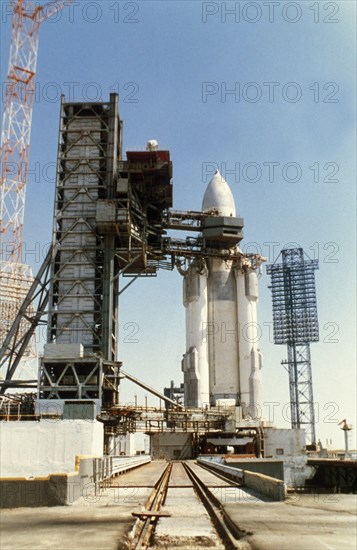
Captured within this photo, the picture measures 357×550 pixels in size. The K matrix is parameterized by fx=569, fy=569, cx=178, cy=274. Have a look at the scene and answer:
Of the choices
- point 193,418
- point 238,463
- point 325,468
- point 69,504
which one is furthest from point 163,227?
point 69,504

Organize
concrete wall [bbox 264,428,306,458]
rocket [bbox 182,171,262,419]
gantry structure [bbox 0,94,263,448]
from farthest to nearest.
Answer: rocket [bbox 182,171,262,419], concrete wall [bbox 264,428,306,458], gantry structure [bbox 0,94,263,448]

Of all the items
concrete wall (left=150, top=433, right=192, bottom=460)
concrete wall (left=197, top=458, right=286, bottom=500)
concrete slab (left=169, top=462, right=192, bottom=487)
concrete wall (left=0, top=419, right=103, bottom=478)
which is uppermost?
concrete wall (left=0, top=419, right=103, bottom=478)

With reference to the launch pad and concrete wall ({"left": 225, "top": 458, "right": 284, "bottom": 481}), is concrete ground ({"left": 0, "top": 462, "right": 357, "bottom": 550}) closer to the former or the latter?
concrete wall ({"left": 225, "top": 458, "right": 284, "bottom": 481})

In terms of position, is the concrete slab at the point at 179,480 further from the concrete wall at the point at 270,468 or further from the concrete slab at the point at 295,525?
the concrete slab at the point at 295,525

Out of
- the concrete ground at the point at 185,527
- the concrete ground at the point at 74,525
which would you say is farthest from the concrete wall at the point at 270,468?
the concrete ground at the point at 74,525

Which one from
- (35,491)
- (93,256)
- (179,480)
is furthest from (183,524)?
(93,256)

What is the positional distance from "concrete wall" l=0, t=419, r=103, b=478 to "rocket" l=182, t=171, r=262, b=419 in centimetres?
5465

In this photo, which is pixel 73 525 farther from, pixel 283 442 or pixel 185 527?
pixel 283 442

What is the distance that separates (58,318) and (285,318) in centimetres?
5547

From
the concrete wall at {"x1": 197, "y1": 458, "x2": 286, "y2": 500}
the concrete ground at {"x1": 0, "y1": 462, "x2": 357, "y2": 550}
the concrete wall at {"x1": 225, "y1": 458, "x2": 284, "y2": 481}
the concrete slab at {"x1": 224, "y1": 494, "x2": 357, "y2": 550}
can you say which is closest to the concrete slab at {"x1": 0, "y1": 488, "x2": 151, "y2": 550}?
the concrete ground at {"x1": 0, "y1": 462, "x2": 357, "y2": 550}

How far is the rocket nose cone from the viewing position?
88.3 meters

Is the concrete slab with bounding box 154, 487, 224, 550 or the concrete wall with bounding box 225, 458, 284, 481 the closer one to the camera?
the concrete slab with bounding box 154, 487, 224, 550

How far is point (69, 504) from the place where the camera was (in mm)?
19328

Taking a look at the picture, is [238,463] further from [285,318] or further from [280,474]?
[285,318]
